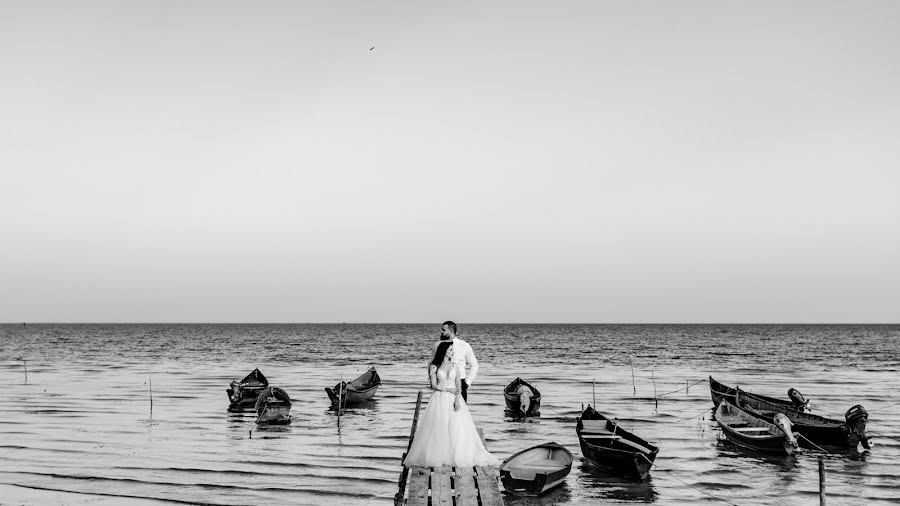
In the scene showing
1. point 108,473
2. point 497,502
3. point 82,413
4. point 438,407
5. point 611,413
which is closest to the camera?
point 497,502

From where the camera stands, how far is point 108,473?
1928 centimetres

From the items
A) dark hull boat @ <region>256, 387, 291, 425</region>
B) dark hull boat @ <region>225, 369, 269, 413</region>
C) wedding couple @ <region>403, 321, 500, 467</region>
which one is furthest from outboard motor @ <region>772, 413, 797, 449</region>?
dark hull boat @ <region>225, 369, 269, 413</region>

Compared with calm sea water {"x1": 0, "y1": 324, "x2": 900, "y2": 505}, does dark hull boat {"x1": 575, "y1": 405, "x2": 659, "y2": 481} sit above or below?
above

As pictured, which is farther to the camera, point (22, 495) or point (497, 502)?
point (22, 495)

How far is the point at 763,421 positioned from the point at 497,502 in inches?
699

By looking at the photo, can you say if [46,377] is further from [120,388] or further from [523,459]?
[523,459]

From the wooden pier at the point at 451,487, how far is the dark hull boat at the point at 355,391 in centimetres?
2062

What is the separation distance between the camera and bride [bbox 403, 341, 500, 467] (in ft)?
43.8

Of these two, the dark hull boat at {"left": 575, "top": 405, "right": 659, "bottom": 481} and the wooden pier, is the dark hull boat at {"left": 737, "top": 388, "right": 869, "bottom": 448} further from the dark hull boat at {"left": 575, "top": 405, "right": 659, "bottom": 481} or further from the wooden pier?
the wooden pier

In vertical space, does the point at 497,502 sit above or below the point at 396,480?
above

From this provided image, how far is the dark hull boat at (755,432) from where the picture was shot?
74.1ft

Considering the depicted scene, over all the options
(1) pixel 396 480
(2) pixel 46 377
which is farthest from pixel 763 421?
(2) pixel 46 377

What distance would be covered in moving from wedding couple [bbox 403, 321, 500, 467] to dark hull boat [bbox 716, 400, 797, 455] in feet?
44.5

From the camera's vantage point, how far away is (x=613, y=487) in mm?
18625
